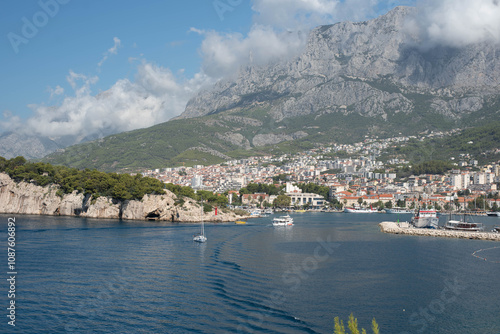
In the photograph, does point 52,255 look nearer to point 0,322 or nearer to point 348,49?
point 0,322

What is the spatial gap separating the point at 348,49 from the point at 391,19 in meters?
21.1

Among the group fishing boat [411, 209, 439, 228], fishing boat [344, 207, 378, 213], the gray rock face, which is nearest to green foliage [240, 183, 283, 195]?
fishing boat [344, 207, 378, 213]

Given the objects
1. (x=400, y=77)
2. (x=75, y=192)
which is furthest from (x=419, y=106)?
(x=75, y=192)

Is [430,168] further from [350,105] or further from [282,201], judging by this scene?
[350,105]

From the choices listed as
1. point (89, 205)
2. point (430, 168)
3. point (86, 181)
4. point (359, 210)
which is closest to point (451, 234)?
point (89, 205)

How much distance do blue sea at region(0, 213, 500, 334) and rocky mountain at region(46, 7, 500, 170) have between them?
116 metres

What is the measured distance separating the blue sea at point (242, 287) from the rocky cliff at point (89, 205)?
71.0ft

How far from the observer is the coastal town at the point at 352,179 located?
102 meters

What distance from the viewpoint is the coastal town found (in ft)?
334

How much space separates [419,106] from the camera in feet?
546

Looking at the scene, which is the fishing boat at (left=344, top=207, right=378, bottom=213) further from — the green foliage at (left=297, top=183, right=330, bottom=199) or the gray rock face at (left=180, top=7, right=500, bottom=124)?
the gray rock face at (left=180, top=7, right=500, bottom=124)

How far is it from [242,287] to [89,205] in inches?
1651

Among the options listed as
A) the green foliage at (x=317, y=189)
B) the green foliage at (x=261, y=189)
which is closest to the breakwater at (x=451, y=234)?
the green foliage at (x=261, y=189)

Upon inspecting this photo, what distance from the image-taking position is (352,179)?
437 feet
